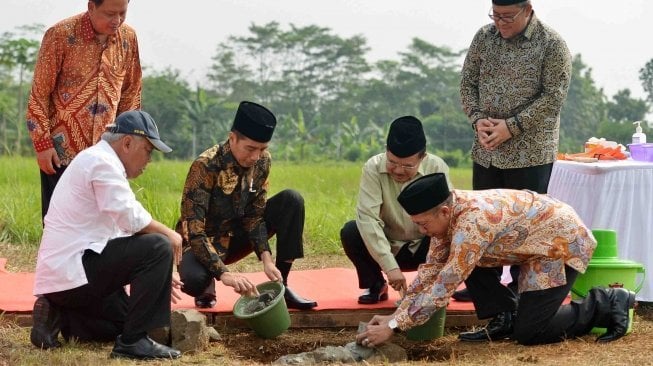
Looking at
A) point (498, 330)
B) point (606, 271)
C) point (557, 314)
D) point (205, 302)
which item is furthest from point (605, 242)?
point (205, 302)

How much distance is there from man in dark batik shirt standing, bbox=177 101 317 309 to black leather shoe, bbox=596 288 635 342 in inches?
51.5

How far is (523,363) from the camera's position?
3.88 metres

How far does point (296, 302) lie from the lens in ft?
15.4

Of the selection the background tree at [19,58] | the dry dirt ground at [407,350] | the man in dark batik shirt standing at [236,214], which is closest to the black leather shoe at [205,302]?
the man in dark batik shirt standing at [236,214]

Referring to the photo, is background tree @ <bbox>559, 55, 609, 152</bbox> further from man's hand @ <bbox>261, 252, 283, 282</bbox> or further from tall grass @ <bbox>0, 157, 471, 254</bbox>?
man's hand @ <bbox>261, 252, 283, 282</bbox>

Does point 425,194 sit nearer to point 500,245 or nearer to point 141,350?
point 500,245

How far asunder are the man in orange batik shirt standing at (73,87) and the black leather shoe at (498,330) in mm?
1912

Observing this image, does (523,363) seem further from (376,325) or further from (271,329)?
(271,329)

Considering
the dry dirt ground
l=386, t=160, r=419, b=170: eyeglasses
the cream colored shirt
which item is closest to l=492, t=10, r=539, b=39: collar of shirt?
the cream colored shirt

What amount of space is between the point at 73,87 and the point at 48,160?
A: 36 centimetres

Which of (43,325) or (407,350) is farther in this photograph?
(407,350)

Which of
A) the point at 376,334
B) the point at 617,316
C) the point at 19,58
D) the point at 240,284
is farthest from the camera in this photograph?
the point at 19,58

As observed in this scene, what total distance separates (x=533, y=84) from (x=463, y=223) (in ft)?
3.86

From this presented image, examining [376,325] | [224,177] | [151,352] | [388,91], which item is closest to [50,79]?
[224,177]
